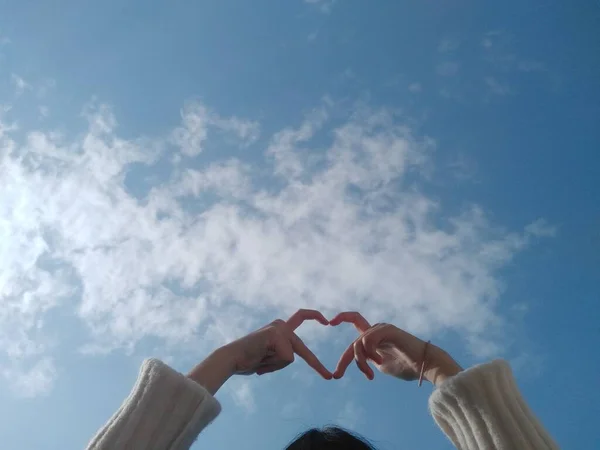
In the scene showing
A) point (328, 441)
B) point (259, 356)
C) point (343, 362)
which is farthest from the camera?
point (343, 362)

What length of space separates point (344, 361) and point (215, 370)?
706 mm

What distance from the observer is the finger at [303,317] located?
10.1 feet

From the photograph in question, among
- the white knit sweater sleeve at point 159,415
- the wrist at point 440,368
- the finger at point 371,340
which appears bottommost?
the white knit sweater sleeve at point 159,415

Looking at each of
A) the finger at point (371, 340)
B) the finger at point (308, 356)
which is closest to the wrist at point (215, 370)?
the finger at point (308, 356)

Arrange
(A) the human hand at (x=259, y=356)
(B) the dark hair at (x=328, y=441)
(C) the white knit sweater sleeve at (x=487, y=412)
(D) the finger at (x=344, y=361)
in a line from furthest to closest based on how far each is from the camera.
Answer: (D) the finger at (x=344, y=361) → (A) the human hand at (x=259, y=356) → (B) the dark hair at (x=328, y=441) → (C) the white knit sweater sleeve at (x=487, y=412)

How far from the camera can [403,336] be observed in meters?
2.87

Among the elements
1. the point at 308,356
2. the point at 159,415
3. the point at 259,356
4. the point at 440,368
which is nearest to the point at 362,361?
the point at 308,356

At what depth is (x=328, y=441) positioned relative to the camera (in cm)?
258

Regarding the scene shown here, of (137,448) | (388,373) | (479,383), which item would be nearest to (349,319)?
(388,373)

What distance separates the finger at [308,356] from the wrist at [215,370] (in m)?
0.34

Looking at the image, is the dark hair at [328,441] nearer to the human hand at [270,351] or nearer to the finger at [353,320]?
the human hand at [270,351]

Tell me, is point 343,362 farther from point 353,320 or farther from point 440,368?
point 440,368

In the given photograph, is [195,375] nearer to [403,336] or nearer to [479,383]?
[403,336]

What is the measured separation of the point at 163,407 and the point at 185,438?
16 cm
